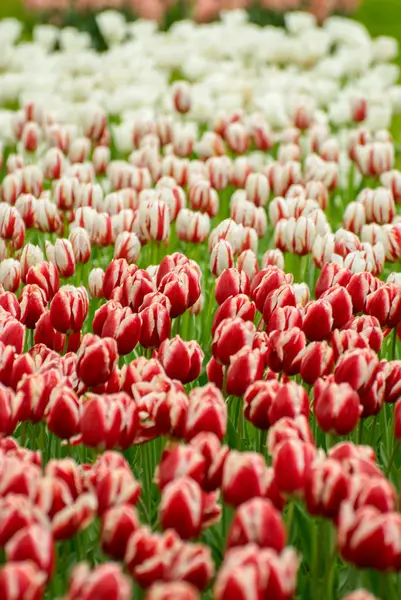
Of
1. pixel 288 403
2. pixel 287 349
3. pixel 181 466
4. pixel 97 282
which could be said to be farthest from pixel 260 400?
pixel 97 282

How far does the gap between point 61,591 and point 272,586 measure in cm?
72

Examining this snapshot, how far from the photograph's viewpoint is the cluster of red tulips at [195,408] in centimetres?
172

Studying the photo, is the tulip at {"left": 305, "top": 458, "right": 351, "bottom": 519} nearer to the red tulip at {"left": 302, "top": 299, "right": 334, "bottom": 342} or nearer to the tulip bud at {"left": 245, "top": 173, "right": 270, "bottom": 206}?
the red tulip at {"left": 302, "top": 299, "right": 334, "bottom": 342}

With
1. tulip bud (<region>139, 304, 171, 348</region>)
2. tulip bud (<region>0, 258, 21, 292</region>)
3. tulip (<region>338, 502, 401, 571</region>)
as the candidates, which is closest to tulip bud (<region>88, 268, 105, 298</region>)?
tulip bud (<region>0, 258, 21, 292</region>)

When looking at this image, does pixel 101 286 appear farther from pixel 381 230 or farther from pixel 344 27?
pixel 344 27

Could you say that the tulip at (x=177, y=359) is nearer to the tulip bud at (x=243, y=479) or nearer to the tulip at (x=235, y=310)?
the tulip at (x=235, y=310)

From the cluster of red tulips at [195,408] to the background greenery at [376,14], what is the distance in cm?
1061

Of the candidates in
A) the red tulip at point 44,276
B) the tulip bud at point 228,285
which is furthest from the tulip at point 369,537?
the red tulip at point 44,276

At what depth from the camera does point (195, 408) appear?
214 centimetres

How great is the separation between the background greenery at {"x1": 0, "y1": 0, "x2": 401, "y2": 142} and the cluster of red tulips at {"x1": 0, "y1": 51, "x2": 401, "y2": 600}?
10.6 meters

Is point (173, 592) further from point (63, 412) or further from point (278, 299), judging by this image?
point (278, 299)

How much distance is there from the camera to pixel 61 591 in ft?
7.13

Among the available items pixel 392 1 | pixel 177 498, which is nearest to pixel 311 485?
pixel 177 498

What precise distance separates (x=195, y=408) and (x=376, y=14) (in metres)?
14.5
